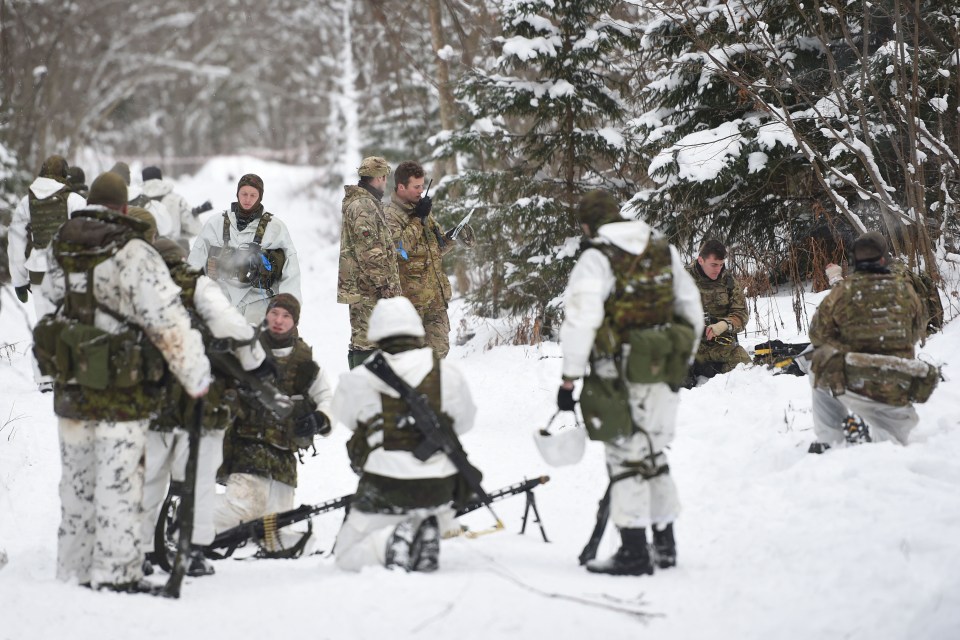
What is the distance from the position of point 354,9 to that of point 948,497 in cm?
2214

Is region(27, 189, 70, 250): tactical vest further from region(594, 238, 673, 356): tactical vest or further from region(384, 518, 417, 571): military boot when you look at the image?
region(594, 238, 673, 356): tactical vest

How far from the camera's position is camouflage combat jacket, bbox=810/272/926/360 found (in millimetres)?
5016

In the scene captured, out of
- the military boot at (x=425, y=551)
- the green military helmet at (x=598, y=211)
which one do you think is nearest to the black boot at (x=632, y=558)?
the military boot at (x=425, y=551)

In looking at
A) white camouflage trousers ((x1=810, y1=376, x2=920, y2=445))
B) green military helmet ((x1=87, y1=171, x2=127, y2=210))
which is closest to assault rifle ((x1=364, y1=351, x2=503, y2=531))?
green military helmet ((x1=87, y1=171, x2=127, y2=210))

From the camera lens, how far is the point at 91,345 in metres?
3.83

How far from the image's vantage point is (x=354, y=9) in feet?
75.6

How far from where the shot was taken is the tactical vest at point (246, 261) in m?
6.75

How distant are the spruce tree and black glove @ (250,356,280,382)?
5.07 metres

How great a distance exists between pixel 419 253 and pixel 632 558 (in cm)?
383

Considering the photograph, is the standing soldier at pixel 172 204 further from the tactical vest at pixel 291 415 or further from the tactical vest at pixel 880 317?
the tactical vest at pixel 880 317

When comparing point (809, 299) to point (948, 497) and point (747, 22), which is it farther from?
point (948, 497)

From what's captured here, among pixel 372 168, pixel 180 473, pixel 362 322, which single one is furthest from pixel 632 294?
pixel 372 168

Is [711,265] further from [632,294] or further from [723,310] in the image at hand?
[632,294]

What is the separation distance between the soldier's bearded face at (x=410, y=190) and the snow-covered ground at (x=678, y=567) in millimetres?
2275
